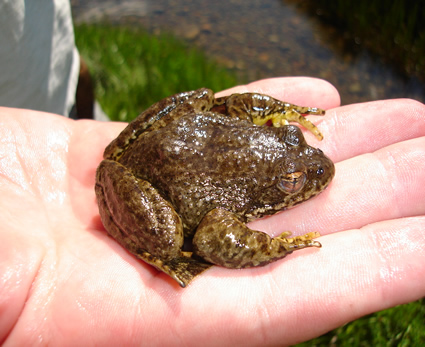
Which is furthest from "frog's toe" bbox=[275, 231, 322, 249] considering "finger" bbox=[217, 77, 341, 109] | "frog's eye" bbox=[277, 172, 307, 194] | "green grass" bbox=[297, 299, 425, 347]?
"finger" bbox=[217, 77, 341, 109]

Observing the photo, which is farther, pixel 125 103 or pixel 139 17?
pixel 139 17

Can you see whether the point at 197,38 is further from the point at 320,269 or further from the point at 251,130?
the point at 320,269

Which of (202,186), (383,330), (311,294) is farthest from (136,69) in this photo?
(383,330)

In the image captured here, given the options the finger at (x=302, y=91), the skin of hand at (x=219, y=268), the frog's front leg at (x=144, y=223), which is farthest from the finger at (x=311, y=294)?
the finger at (x=302, y=91)

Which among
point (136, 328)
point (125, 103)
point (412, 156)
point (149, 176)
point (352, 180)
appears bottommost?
point (125, 103)

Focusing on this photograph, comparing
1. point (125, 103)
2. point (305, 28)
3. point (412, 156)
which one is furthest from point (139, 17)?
point (412, 156)

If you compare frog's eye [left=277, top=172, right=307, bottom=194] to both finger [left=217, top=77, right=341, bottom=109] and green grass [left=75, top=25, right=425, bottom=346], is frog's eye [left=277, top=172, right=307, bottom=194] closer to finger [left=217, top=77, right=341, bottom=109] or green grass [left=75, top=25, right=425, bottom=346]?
finger [left=217, top=77, right=341, bottom=109]
